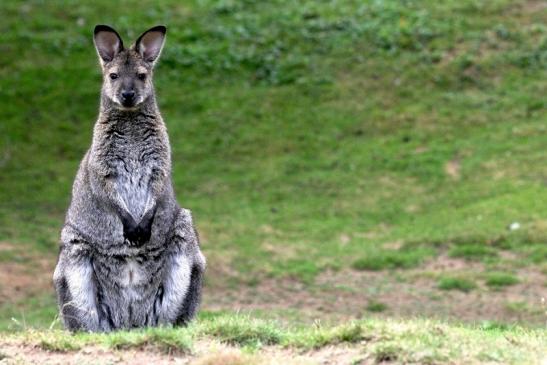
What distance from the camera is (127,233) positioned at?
8.68 meters

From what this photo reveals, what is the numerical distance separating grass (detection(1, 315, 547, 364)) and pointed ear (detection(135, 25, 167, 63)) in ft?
8.78

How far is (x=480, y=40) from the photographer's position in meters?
27.7

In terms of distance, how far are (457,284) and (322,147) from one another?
25.4ft

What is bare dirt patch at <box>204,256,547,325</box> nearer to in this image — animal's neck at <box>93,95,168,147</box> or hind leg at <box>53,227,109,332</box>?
animal's neck at <box>93,95,168,147</box>

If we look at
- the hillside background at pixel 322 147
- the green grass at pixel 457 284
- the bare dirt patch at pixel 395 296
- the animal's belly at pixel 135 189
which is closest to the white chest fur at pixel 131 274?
the animal's belly at pixel 135 189

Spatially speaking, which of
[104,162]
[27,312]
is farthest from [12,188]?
[104,162]

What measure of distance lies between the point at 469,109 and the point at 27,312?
43.0ft

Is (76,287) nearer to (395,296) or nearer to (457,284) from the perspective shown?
(395,296)

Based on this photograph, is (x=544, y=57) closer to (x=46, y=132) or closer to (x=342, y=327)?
(x=46, y=132)

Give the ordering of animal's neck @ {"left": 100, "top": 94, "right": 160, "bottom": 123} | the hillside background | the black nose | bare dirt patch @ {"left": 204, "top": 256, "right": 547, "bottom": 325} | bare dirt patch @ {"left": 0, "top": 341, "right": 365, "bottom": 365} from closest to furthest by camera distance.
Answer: bare dirt patch @ {"left": 0, "top": 341, "right": 365, "bottom": 365}, the black nose, animal's neck @ {"left": 100, "top": 94, "right": 160, "bottom": 123}, bare dirt patch @ {"left": 204, "top": 256, "right": 547, "bottom": 325}, the hillside background

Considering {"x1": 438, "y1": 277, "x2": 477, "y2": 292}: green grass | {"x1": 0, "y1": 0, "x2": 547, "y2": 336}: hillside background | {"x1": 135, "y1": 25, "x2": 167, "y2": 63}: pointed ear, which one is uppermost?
{"x1": 135, "y1": 25, "x2": 167, "y2": 63}: pointed ear

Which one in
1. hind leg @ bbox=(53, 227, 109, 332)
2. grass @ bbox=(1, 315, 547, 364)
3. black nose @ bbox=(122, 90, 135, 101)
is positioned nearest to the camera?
grass @ bbox=(1, 315, 547, 364)

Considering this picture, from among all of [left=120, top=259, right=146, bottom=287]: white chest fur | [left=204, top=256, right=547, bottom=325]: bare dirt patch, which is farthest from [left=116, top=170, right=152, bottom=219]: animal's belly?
[left=204, top=256, right=547, bottom=325]: bare dirt patch

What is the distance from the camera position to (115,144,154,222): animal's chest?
898cm
